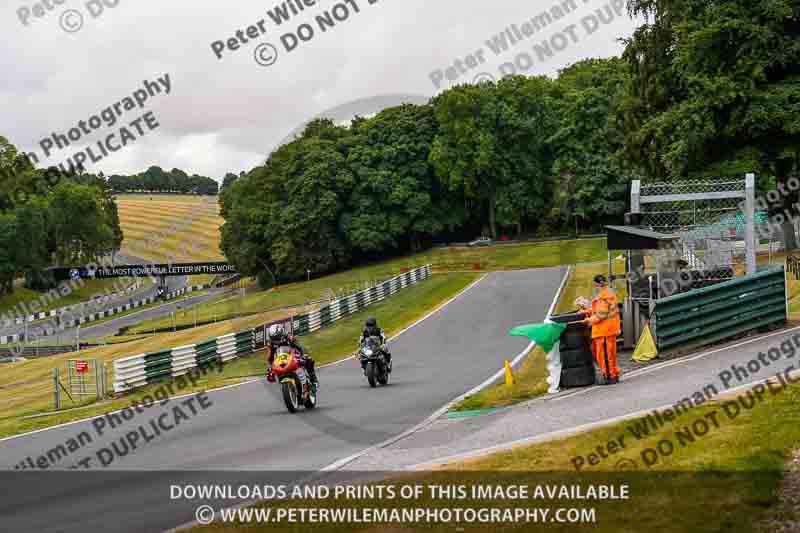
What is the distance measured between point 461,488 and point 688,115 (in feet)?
103

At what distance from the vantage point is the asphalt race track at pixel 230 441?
30.8ft

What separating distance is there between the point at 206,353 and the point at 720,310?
16588 millimetres

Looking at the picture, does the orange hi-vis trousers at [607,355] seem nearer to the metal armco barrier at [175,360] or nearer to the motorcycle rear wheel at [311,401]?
the motorcycle rear wheel at [311,401]

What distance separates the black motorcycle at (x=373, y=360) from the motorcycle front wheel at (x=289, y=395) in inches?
141

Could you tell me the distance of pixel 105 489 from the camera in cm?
1048

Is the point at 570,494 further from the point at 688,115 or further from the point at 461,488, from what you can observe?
the point at 688,115

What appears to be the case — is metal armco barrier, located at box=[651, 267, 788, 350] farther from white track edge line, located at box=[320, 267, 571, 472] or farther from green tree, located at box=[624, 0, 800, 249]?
green tree, located at box=[624, 0, 800, 249]

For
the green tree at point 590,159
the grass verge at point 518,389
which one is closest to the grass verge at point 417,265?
the green tree at point 590,159

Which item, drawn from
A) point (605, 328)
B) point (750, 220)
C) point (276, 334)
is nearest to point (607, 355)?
point (605, 328)

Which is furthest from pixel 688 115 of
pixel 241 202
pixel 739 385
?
pixel 241 202

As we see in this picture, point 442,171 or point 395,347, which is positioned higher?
point 442,171

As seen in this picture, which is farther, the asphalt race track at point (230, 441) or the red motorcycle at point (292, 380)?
the red motorcycle at point (292, 380)

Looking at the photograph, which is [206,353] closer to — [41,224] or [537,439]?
[537,439]

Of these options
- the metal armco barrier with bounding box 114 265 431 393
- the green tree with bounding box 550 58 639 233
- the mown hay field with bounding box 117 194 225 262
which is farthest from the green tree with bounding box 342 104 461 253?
the metal armco barrier with bounding box 114 265 431 393
